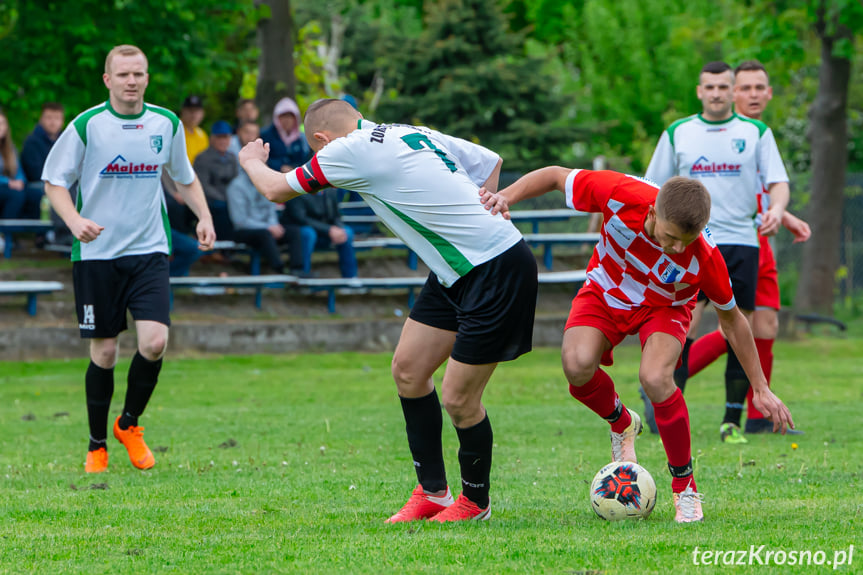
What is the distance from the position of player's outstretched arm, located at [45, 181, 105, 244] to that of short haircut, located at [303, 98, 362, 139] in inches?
89.1

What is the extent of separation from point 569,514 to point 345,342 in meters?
11.3

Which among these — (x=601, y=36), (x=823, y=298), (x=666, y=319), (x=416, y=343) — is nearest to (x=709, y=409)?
(x=666, y=319)

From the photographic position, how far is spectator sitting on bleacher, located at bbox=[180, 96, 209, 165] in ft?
54.4

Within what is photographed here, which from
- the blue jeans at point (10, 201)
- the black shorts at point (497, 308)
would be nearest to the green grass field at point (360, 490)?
the black shorts at point (497, 308)

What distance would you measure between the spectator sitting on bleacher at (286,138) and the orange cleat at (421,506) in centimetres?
1106

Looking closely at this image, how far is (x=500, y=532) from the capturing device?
536 centimetres

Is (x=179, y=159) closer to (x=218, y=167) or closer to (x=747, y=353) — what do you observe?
(x=747, y=353)

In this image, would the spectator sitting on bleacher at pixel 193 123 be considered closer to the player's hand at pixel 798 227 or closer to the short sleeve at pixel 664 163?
the short sleeve at pixel 664 163

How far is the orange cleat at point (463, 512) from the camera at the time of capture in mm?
5680

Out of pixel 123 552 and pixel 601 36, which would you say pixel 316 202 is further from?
pixel 601 36

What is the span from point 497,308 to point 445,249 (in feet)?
1.20

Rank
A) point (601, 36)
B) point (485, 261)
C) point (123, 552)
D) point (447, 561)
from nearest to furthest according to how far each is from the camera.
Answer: point (447, 561) → point (123, 552) → point (485, 261) → point (601, 36)

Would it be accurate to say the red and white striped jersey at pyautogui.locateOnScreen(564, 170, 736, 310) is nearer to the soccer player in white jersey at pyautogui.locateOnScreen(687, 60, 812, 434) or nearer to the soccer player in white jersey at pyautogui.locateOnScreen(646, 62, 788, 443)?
the soccer player in white jersey at pyautogui.locateOnScreen(646, 62, 788, 443)

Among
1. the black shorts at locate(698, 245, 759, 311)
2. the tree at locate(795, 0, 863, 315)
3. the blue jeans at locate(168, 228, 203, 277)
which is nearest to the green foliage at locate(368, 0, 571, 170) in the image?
the tree at locate(795, 0, 863, 315)
